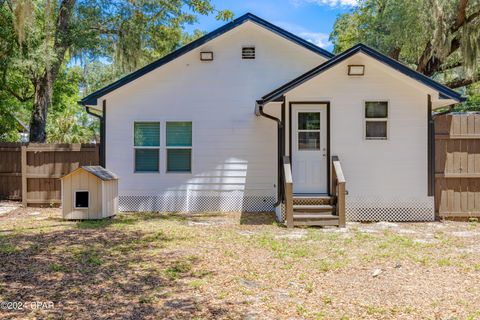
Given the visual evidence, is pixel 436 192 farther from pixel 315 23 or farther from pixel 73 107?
pixel 73 107

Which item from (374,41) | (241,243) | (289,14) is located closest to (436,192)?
(241,243)

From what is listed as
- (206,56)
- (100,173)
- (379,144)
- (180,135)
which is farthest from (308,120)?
(100,173)

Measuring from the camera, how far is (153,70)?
10.1 m

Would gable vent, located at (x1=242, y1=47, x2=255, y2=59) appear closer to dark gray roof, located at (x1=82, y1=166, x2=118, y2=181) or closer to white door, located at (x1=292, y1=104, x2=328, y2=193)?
white door, located at (x1=292, y1=104, x2=328, y2=193)

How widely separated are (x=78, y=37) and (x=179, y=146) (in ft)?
17.9

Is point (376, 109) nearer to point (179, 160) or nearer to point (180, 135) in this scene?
point (180, 135)

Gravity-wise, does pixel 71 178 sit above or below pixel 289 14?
below

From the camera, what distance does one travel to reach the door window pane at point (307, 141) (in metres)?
9.39

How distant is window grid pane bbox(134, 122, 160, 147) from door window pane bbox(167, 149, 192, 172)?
0.53 meters

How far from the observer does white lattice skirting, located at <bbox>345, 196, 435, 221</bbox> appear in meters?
8.91

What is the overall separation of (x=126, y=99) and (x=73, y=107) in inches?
526

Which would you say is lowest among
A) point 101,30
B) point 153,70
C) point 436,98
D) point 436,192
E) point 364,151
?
point 436,192

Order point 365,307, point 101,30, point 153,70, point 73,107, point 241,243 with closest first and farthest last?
point 365,307
point 241,243
point 153,70
point 101,30
point 73,107

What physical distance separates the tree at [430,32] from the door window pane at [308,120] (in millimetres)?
5019
